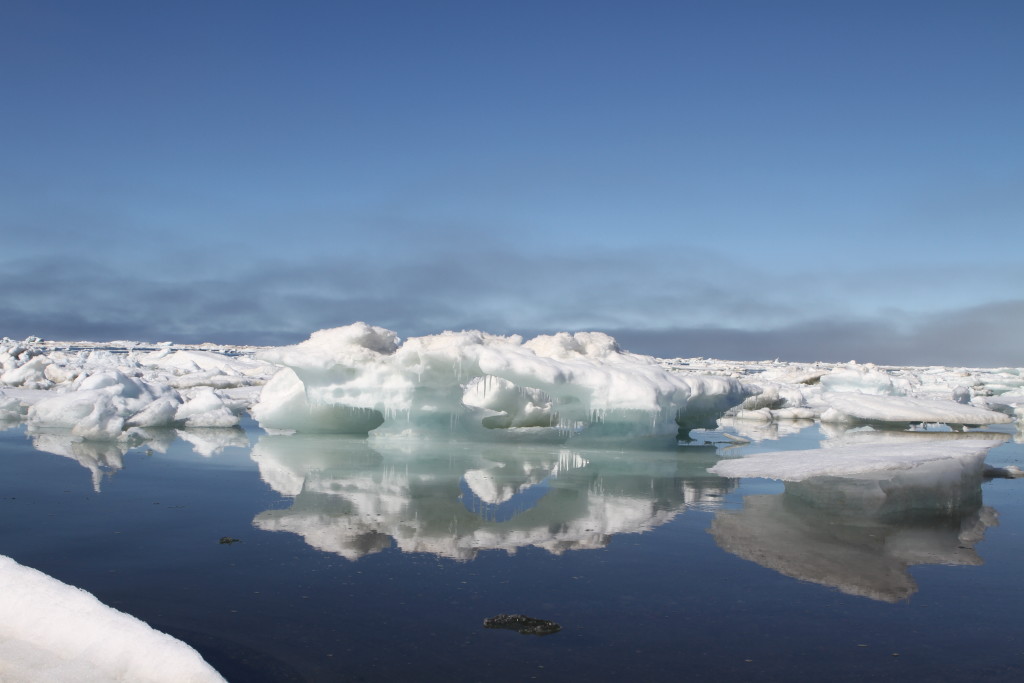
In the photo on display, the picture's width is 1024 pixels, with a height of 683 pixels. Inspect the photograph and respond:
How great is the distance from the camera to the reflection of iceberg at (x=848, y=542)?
5.05 m

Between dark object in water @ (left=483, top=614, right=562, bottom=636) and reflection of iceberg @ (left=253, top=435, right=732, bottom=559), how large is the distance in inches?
54.0

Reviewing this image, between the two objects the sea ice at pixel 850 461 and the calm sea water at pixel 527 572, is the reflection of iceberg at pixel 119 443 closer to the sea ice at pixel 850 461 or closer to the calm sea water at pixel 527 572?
the calm sea water at pixel 527 572

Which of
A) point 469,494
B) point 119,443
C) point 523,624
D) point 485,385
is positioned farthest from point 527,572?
point 119,443

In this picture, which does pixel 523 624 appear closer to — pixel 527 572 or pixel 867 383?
pixel 527 572

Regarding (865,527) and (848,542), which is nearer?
(848,542)

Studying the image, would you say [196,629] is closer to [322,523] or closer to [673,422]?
[322,523]

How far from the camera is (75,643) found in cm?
320

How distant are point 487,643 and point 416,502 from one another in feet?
12.2

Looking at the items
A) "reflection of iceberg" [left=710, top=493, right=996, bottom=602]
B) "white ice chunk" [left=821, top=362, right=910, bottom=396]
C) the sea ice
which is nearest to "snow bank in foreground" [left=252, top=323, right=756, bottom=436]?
the sea ice

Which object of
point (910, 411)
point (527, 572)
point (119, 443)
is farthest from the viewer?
point (910, 411)

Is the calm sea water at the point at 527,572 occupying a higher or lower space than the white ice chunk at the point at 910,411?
lower

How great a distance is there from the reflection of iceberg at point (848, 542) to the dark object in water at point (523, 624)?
6.31 ft

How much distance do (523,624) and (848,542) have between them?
3197mm

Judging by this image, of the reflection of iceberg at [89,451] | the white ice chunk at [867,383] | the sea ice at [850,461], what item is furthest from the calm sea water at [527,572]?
the white ice chunk at [867,383]
